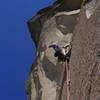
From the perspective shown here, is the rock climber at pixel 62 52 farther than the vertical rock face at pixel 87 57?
Yes

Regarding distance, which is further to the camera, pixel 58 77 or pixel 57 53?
pixel 58 77

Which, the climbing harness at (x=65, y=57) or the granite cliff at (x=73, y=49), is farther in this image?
the climbing harness at (x=65, y=57)

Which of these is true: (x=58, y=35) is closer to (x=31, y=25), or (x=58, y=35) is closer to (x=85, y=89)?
(x=31, y=25)

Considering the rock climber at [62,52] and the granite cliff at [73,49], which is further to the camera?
the rock climber at [62,52]

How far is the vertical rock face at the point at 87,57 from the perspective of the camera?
169cm

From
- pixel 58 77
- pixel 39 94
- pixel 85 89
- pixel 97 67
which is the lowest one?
pixel 39 94

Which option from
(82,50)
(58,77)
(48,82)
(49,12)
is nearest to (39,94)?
(48,82)

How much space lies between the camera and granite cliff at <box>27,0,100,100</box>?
1.78 metres

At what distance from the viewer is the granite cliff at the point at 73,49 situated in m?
1.78

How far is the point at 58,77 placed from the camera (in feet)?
9.38

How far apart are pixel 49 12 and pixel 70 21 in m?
0.53

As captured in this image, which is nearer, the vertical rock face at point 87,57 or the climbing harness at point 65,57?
the vertical rock face at point 87,57

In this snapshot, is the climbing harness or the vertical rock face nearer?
the vertical rock face

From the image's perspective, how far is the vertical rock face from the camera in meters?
1.69
